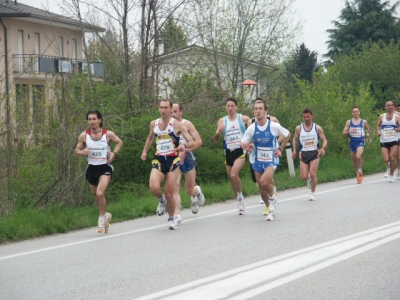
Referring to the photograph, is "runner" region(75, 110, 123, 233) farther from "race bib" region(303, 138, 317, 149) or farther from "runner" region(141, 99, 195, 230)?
"race bib" region(303, 138, 317, 149)

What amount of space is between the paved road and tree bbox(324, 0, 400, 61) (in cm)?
6692

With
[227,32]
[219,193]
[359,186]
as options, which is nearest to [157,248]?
[219,193]

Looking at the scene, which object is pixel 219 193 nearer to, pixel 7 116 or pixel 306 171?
pixel 306 171

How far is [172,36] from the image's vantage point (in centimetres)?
2366

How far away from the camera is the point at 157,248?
11195mm

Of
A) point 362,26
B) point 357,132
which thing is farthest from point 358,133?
point 362,26

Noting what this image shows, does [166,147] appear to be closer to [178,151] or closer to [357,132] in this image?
[178,151]

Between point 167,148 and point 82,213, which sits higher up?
point 167,148

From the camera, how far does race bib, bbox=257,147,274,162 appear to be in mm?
14477

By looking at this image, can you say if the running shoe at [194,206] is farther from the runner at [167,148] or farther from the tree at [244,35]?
the tree at [244,35]

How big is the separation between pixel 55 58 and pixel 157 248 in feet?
25.1

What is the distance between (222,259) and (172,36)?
47.1 feet

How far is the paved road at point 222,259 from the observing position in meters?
8.01

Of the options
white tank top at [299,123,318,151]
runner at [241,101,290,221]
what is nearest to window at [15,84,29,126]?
runner at [241,101,290,221]
